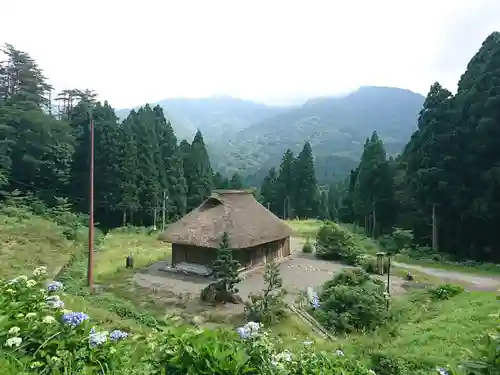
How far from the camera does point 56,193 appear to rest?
103 feet

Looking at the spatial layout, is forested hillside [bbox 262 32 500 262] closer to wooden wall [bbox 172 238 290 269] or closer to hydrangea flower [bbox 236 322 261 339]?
wooden wall [bbox 172 238 290 269]

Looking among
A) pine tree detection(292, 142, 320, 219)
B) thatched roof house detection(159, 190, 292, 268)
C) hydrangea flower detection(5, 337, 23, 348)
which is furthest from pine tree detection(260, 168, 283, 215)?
hydrangea flower detection(5, 337, 23, 348)

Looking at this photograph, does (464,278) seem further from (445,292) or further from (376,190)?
(376,190)

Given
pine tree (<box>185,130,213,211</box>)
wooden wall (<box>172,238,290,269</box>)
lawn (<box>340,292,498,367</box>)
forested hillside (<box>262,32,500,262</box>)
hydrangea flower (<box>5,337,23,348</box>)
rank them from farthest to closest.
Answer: pine tree (<box>185,130,213,211</box>)
forested hillside (<box>262,32,500,262</box>)
wooden wall (<box>172,238,290,269</box>)
lawn (<box>340,292,498,367</box>)
hydrangea flower (<box>5,337,23,348</box>)

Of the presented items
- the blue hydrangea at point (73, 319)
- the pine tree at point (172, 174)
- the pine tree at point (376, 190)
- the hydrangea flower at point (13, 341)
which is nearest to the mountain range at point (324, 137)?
the pine tree at point (172, 174)

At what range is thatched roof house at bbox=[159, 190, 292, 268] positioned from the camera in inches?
647

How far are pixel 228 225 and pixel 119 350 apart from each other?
14.4m

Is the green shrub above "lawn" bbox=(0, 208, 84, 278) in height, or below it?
below

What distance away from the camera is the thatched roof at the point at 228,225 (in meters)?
16.4

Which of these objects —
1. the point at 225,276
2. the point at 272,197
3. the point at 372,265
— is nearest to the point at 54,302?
the point at 225,276

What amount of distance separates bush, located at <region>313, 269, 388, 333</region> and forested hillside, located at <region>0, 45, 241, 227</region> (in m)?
22.8

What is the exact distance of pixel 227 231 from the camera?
16.5 metres

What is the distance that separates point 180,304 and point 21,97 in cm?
3209

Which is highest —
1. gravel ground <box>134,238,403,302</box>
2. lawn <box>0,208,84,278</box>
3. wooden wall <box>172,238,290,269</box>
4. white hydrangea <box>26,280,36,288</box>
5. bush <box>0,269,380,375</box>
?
white hydrangea <box>26,280,36,288</box>
